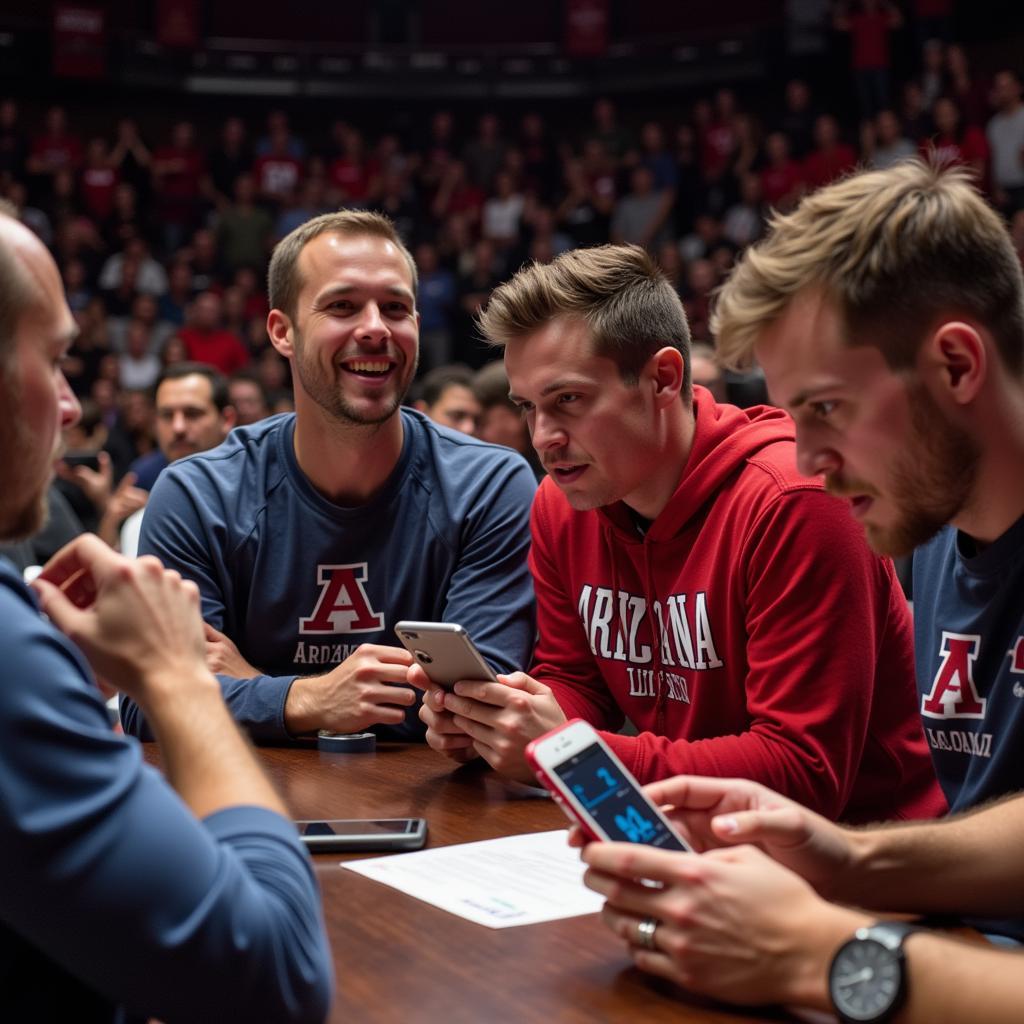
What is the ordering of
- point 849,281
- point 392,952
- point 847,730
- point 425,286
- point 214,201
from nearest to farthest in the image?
point 392,952 < point 849,281 < point 847,730 < point 425,286 < point 214,201

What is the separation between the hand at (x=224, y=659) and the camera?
95.2 inches

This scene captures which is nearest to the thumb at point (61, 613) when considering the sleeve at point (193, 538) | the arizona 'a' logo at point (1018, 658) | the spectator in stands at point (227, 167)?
the arizona 'a' logo at point (1018, 658)

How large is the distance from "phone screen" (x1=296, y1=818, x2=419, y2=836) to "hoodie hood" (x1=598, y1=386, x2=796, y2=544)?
2.26 feet

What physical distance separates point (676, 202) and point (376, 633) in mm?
9177

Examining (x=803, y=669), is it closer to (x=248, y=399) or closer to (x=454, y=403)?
(x=454, y=403)

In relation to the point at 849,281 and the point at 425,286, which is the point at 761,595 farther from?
the point at 425,286

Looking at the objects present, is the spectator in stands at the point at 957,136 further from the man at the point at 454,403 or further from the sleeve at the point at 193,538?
the sleeve at the point at 193,538

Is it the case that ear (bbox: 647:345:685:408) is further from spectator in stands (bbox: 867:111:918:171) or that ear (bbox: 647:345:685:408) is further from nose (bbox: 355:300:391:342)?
spectator in stands (bbox: 867:111:918:171)

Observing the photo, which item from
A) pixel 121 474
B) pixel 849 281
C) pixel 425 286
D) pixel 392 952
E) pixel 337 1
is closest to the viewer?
pixel 392 952

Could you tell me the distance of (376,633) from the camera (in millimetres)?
2588

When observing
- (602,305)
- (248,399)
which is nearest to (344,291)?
(602,305)

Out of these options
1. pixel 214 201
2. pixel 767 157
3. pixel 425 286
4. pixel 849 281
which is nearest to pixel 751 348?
pixel 849 281

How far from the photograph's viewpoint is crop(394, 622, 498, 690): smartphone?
181cm

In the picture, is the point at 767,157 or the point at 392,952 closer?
the point at 392,952
